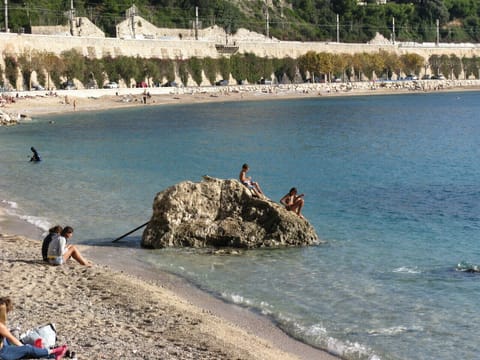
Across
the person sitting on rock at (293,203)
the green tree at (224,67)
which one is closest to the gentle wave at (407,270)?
the person sitting on rock at (293,203)

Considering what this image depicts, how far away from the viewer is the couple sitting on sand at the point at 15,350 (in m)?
9.48

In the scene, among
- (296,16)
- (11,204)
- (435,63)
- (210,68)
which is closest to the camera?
(11,204)

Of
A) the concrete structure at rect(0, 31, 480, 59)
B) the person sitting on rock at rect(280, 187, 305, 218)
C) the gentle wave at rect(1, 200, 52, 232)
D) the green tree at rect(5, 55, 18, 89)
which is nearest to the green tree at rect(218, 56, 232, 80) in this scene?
the concrete structure at rect(0, 31, 480, 59)

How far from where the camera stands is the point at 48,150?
138ft

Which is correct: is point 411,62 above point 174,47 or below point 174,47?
below

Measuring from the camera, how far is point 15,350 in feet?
31.2

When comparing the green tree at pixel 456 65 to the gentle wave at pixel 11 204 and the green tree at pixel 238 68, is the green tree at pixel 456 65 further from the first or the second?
the gentle wave at pixel 11 204

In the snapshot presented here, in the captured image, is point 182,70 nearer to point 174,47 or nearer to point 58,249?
point 174,47

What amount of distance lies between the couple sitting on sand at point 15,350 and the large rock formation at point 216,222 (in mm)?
8328

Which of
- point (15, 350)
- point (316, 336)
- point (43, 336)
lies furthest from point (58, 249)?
point (15, 350)

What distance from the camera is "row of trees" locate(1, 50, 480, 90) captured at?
282 feet

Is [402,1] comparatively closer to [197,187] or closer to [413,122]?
[413,122]

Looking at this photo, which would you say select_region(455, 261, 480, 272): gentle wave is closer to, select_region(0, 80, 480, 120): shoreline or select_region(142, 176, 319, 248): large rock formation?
select_region(142, 176, 319, 248): large rock formation

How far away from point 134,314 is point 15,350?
2.97m
